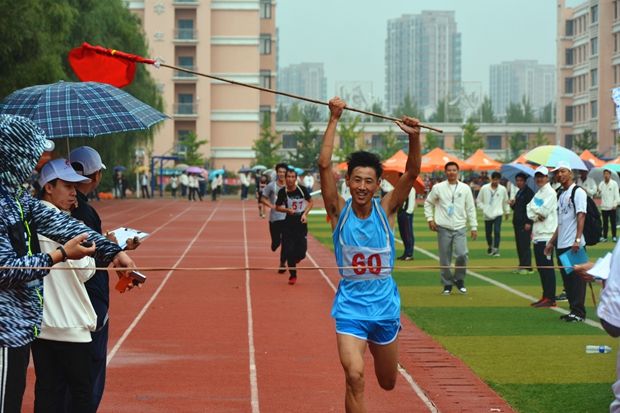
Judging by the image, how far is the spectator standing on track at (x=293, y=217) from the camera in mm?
14828

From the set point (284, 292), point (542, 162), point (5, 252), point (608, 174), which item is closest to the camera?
point (5, 252)

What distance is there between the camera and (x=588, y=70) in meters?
90.1

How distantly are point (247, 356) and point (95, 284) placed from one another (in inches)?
140

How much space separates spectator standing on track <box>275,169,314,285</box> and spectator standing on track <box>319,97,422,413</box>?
8712 mm

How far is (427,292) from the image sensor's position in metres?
14.1

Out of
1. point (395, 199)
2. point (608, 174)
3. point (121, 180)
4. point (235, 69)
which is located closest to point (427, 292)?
point (395, 199)

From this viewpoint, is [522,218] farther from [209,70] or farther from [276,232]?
[209,70]

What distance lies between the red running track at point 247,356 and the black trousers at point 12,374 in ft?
9.28

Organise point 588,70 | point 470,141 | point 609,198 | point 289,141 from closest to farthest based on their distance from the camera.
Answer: point 609,198, point 470,141, point 588,70, point 289,141

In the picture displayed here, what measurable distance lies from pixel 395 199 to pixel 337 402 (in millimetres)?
1977

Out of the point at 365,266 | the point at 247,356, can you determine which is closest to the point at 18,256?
the point at 365,266

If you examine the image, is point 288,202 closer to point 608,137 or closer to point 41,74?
point 41,74

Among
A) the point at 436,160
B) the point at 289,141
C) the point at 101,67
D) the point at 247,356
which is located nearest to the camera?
the point at 101,67

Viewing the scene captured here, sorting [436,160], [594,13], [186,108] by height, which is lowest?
[436,160]
